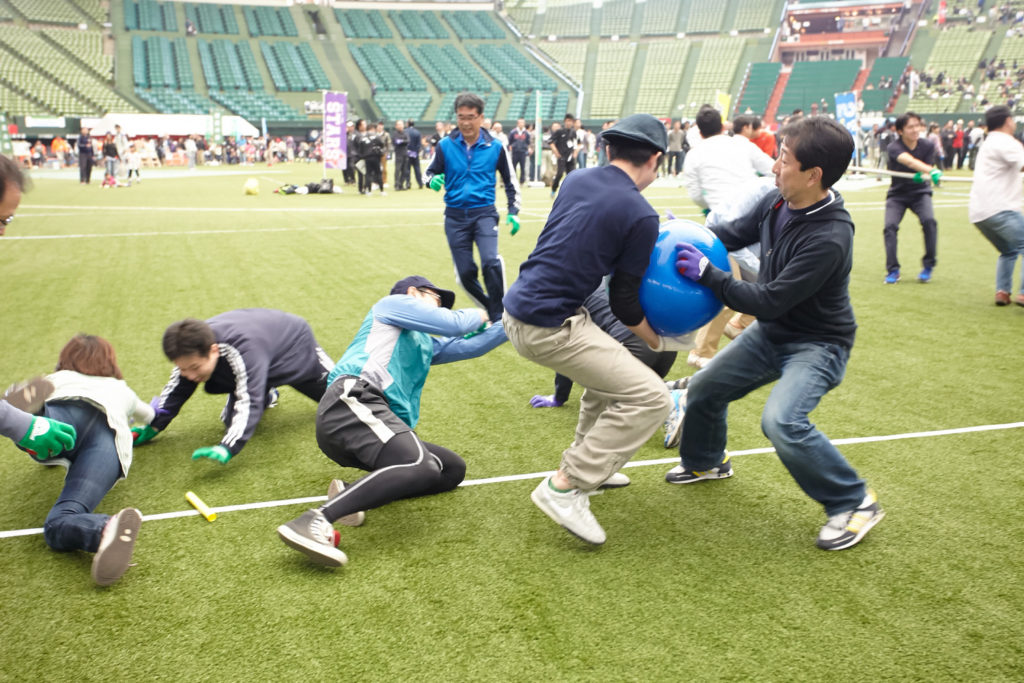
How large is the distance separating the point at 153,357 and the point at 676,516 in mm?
4626

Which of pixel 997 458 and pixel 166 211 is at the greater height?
pixel 997 458

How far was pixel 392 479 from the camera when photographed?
3396 millimetres

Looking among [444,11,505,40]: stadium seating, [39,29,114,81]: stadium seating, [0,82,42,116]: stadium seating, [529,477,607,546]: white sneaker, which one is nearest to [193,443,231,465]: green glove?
[529,477,607,546]: white sneaker

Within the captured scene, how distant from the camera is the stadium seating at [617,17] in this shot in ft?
211

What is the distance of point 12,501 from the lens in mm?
3984

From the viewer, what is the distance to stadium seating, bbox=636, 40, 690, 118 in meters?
55.1

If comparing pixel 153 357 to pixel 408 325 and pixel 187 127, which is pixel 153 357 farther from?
pixel 187 127

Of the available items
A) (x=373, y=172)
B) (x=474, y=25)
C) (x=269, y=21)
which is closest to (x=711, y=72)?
(x=474, y=25)

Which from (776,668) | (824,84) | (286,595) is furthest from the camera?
(824,84)

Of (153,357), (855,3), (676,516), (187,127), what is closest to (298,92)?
(187,127)

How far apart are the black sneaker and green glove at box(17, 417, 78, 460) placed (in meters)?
2.87

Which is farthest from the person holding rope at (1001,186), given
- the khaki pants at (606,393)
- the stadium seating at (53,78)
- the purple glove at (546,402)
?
the stadium seating at (53,78)

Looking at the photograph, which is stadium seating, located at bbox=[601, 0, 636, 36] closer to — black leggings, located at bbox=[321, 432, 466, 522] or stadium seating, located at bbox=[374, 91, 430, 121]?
stadium seating, located at bbox=[374, 91, 430, 121]

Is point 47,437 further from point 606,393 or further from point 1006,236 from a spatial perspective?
point 1006,236
